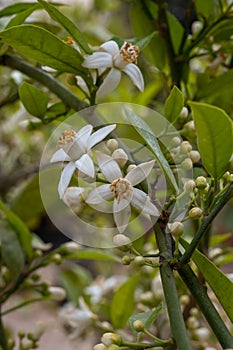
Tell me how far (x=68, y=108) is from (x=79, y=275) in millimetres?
629

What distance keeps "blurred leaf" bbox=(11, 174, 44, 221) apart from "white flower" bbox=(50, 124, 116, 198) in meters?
0.41

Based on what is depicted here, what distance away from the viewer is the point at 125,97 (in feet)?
3.62

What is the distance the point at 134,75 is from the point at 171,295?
24 centimetres

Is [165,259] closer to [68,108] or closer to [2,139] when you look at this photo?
[68,108]

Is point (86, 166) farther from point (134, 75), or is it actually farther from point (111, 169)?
point (134, 75)

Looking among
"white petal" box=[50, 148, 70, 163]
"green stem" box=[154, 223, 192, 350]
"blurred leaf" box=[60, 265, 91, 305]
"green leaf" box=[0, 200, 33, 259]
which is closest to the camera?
"green stem" box=[154, 223, 192, 350]

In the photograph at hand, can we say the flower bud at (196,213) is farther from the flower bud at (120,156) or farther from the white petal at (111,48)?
the white petal at (111,48)

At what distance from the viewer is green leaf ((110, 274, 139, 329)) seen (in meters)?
0.89

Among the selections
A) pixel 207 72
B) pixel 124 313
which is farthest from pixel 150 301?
pixel 207 72

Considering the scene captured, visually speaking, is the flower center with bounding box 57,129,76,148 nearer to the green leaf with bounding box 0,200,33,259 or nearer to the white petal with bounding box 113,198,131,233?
the white petal with bounding box 113,198,131,233

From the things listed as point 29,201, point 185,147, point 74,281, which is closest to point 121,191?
point 185,147

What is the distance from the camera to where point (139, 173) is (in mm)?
493

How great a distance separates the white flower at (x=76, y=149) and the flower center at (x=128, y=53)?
97mm

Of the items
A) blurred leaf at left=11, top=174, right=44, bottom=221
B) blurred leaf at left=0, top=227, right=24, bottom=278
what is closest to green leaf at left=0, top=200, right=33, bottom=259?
blurred leaf at left=0, top=227, right=24, bottom=278
